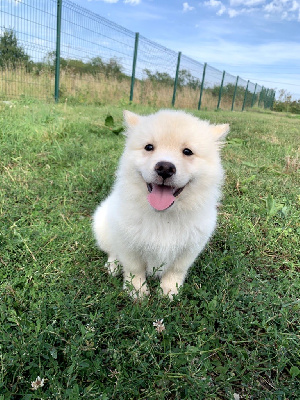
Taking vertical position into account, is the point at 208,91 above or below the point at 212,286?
above

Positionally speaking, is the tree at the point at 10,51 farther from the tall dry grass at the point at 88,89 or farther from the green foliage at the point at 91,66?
the green foliage at the point at 91,66

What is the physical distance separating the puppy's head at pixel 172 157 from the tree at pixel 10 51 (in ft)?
24.9

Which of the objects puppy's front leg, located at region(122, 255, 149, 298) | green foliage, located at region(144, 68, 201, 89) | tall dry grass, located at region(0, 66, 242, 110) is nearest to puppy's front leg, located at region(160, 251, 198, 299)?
puppy's front leg, located at region(122, 255, 149, 298)

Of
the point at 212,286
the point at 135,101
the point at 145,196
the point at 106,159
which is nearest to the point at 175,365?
the point at 212,286

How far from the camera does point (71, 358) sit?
4.34 ft

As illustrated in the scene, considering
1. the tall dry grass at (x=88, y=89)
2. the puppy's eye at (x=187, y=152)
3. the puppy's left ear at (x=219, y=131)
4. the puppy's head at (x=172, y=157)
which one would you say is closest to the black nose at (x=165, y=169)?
the puppy's head at (x=172, y=157)

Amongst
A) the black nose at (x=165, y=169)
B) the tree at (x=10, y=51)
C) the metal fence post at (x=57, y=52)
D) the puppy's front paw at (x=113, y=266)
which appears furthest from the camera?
the metal fence post at (x=57, y=52)

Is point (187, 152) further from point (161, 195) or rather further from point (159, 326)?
point (159, 326)

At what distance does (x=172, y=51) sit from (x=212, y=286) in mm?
15841

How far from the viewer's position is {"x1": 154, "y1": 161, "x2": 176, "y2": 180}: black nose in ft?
5.72

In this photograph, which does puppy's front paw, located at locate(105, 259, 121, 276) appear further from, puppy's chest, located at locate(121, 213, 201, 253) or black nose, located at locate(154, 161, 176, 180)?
black nose, located at locate(154, 161, 176, 180)

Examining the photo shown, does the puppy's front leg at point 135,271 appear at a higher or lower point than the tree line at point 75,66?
lower

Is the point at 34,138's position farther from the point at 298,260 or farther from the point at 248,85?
the point at 248,85

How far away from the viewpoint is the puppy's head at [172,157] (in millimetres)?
1799
